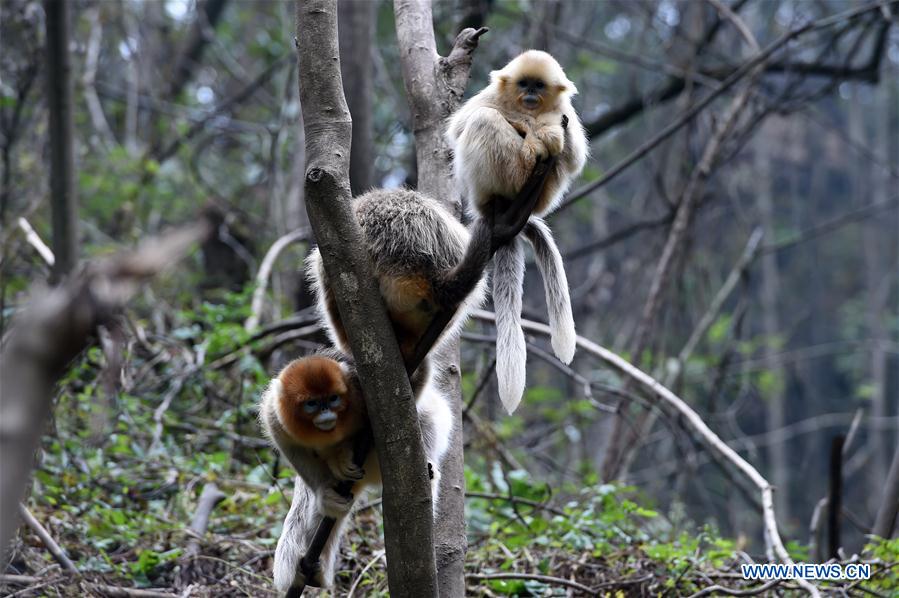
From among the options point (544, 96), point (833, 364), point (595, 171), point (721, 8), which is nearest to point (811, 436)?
point (833, 364)

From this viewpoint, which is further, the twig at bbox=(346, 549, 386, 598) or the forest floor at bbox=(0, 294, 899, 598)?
the forest floor at bbox=(0, 294, 899, 598)

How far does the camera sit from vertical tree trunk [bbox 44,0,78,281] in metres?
5.23

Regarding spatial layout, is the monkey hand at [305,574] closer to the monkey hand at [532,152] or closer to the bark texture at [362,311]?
the bark texture at [362,311]

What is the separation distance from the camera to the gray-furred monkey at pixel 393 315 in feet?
9.46

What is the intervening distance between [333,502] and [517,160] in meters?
1.43

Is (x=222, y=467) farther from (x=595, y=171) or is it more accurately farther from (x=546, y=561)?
(x=595, y=171)

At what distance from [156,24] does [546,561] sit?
9.39 metres

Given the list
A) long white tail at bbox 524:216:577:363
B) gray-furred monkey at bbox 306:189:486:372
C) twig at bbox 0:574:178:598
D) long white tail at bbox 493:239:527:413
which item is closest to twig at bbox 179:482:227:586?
twig at bbox 0:574:178:598

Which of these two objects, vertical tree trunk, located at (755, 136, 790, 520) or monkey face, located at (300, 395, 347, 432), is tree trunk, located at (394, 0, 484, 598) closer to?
monkey face, located at (300, 395, 347, 432)

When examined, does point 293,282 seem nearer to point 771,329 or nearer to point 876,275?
point 771,329

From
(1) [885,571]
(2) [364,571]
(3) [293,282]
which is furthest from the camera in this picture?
(3) [293,282]

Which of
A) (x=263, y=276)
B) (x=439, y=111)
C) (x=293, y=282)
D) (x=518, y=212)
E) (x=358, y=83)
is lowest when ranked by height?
(x=518, y=212)

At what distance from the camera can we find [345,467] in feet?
10.4

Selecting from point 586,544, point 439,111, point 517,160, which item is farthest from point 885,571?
point 439,111
